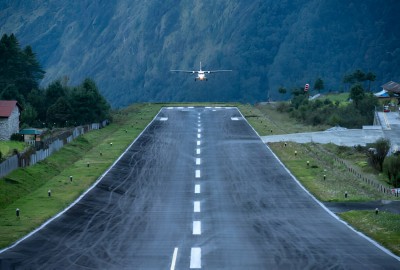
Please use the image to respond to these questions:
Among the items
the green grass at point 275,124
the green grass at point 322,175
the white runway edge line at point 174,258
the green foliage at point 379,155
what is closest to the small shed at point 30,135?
the green grass at point 275,124

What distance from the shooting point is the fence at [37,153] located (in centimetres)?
4459

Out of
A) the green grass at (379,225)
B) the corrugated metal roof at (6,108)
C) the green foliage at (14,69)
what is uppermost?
the green foliage at (14,69)

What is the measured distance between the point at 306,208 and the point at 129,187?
40.5 ft

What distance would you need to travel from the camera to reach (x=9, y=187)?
4134cm

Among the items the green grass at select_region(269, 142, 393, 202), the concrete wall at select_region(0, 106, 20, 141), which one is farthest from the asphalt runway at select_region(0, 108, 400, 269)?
Result: the concrete wall at select_region(0, 106, 20, 141)

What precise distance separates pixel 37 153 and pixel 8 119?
16.6 m

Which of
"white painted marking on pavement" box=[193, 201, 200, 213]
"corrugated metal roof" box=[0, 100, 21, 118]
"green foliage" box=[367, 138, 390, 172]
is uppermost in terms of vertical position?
"corrugated metal roof" box=[0, 100, 21, 118]

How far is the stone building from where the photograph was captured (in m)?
66.2

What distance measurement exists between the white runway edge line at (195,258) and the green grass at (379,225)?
302 inches

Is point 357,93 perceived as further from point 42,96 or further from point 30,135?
point 30,135

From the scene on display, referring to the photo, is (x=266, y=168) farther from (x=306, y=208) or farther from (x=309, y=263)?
(x=309, y=263)

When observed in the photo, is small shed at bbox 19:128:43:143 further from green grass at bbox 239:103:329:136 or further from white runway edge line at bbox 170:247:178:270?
white runway edge line at bbox 170:247:178:270

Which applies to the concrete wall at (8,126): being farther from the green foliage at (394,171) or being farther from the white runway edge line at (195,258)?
the white runway edge line at (195,258)

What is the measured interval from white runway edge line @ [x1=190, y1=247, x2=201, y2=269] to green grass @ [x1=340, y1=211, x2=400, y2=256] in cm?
767
